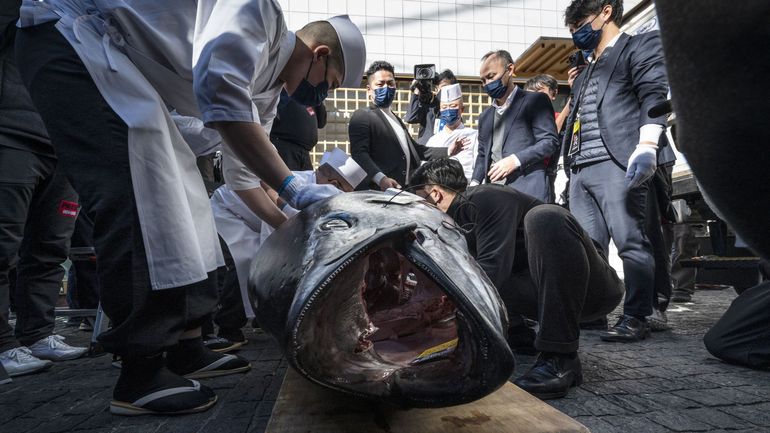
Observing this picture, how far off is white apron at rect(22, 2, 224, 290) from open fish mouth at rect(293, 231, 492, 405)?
74 centimetres

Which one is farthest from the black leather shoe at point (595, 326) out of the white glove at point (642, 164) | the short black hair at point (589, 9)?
the short black hair at point (589, 9)

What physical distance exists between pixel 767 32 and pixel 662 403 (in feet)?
5.73

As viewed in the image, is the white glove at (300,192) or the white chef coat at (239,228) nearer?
the white glove at (300,192)

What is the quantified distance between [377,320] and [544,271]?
2.50 feet

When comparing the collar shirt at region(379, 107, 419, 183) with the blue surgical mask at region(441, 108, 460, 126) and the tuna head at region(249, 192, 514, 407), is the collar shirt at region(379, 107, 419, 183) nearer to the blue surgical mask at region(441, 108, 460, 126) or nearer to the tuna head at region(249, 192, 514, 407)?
the blue surgical mask at region(441, 108, 460, 126)

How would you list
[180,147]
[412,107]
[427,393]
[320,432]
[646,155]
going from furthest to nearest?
[412,107]
[646,155]
[180,147]
[320,432]
[427,393]

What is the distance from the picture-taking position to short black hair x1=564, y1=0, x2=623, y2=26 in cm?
357

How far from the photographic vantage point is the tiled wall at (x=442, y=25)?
9.04 metres

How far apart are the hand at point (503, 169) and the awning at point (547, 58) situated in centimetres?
588

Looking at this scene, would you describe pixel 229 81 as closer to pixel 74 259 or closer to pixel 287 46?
pixel 287 46

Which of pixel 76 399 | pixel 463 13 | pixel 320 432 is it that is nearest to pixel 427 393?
pixel 320 432

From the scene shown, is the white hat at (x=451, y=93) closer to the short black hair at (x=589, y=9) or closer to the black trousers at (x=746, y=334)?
the short black hair at (x=589, y=9)

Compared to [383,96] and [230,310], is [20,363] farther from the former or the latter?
[383,96]

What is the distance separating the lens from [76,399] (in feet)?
6.87
